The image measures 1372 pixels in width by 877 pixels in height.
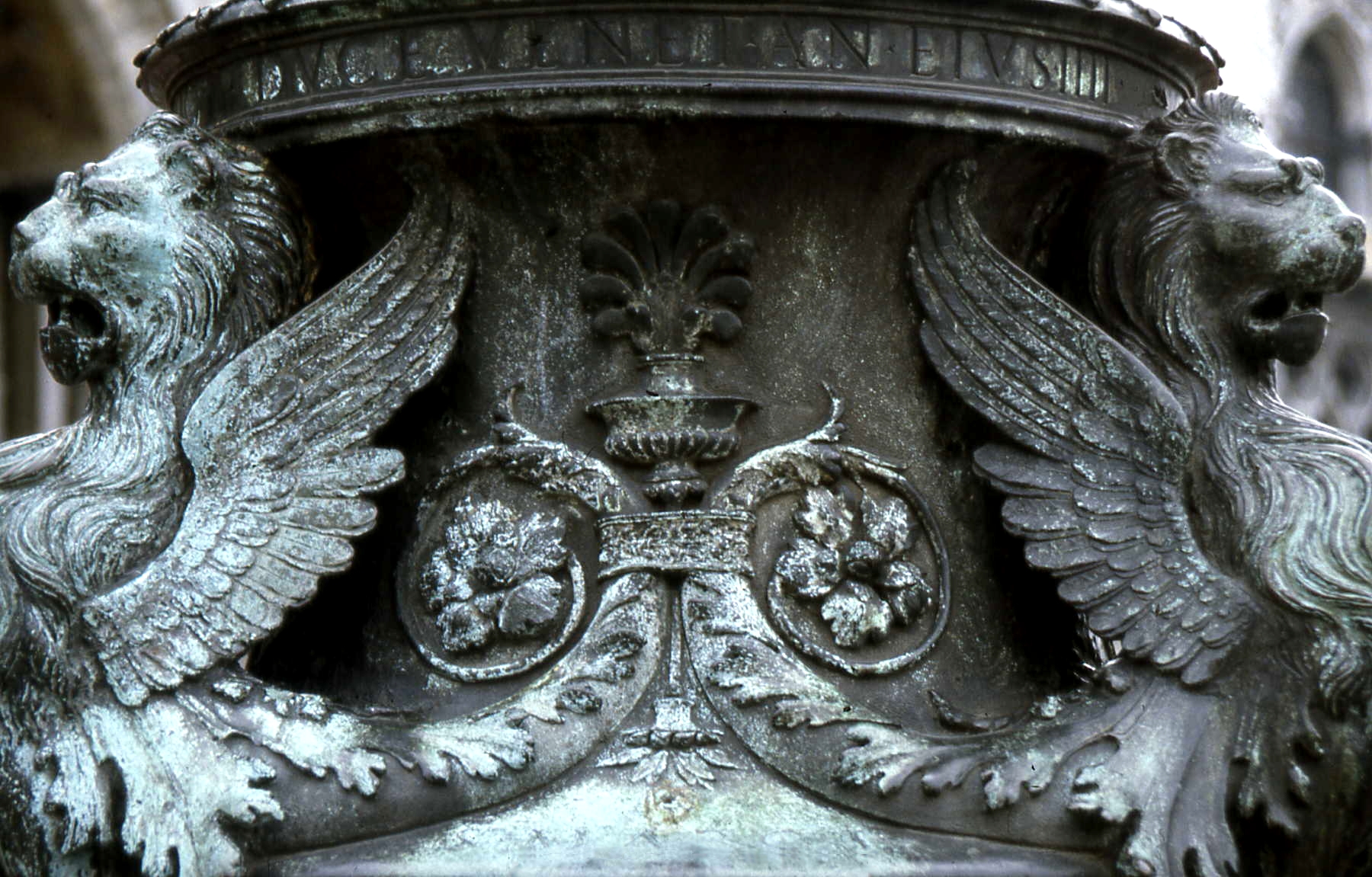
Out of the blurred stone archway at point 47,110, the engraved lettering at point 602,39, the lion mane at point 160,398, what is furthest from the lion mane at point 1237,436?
the blurred stone archway at point 47,110

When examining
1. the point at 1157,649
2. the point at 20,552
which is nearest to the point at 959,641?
the point at 1157,649

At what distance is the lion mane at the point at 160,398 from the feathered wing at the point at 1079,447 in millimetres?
670

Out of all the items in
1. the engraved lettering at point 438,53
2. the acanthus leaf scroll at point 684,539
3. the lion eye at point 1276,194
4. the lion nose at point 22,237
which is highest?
the engraved lettering at point 438,53

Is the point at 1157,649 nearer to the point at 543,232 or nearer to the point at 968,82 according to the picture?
the point at 968,82

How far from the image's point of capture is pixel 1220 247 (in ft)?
7.78

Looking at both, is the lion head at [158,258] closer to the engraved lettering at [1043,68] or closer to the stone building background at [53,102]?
the engraved lettering at [1043,68]

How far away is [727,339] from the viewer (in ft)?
7.79

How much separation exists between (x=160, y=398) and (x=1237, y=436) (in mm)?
1071

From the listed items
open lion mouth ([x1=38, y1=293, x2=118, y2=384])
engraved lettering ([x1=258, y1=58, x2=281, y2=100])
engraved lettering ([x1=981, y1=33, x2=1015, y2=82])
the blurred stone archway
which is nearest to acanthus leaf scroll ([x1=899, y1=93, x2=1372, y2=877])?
engraved lettering ([x1=981, y1=33, x2=1015, y2=82])

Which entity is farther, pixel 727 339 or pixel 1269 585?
pixel 727 339

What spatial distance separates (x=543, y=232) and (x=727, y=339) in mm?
216

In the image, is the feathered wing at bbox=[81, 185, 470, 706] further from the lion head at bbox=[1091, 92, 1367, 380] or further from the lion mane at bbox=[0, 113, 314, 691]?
the lion head at bbox=[1091, 92, 1367, 380]

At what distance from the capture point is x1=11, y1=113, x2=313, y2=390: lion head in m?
2.34

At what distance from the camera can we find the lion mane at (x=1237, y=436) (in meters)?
2.18
